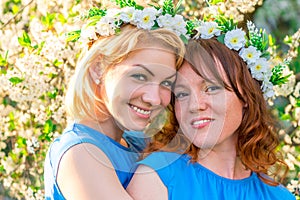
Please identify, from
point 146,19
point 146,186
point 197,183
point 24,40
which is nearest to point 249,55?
point 146,19

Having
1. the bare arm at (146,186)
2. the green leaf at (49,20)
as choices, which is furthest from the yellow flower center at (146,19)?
the green leaf at (49,20)

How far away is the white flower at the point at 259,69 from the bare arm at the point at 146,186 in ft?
1.84

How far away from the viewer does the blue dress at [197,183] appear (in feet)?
9.75

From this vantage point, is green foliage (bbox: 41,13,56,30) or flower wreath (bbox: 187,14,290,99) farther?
green foliage (bbox: 41,13,56,30)

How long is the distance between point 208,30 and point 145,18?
0.24m

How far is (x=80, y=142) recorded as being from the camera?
9.70 ft

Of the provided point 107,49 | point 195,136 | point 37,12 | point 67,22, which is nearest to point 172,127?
point 195,136

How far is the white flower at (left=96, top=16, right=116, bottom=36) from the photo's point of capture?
121 inches

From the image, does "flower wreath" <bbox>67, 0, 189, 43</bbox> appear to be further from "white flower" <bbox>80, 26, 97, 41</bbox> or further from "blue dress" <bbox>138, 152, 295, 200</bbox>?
"blue dress" <bbox>138, 152, 295, 200</bbox>

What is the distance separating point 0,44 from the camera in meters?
4.60

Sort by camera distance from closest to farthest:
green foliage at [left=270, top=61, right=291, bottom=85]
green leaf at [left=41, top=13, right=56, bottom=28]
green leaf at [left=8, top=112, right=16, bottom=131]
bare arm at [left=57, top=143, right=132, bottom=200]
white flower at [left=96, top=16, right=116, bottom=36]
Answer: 1. bare arm at [left=57, top=143, right=132, bottom=200]
2. white flower at [left=96, top=16, right=116, bottom=36]
3. green foliage at [left=270, top=61, right=291, bottom=85]
4. green leaf at [left=41, top=13, right=56, bottom=28]
5. green leaf at [left=8, top=112, right=16, bottom=131]

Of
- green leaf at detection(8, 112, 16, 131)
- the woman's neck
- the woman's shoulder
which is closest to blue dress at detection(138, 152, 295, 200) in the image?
Answer: the woman's shoulder

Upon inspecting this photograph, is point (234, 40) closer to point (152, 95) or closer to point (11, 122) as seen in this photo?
point (152, 95)

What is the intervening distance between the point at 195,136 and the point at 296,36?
149 cm
